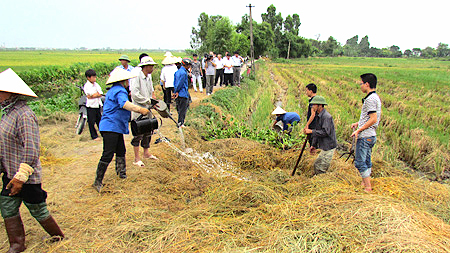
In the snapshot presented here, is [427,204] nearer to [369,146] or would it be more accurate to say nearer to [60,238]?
[369,146]

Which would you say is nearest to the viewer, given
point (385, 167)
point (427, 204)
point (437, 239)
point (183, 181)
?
point (437, 239)

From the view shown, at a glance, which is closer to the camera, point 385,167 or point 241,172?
point 241,172

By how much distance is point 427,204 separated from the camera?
3066 millimetres

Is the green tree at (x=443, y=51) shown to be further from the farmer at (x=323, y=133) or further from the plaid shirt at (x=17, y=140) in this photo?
the plaid shirt at (x=17, y=140)

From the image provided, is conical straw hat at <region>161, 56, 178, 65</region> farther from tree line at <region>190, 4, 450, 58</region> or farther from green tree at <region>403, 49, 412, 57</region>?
green tree at <region>403, 49, 412, 57</region>

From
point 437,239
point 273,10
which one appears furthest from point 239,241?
point 273,10

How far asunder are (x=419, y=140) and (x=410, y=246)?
461cm

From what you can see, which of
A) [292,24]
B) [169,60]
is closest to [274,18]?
[292,24]

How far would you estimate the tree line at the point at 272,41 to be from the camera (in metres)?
15.2

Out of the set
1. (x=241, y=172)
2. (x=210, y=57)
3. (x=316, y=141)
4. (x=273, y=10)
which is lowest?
(x=241, y=172)

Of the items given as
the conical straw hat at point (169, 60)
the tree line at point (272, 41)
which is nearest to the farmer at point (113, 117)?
the conical straw hat at point (169, 60)

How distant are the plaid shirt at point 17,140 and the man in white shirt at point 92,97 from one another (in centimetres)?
289

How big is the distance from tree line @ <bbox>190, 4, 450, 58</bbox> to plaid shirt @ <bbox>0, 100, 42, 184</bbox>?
45.0ft

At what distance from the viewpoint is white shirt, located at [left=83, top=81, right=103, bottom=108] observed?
Result: 4816 mm
